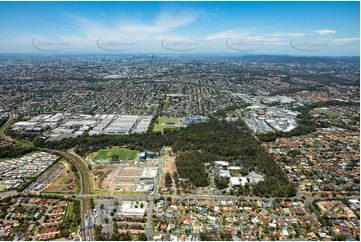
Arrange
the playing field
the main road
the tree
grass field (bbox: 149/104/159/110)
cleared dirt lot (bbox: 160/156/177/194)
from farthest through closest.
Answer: grass field (bbox: 149/104/159/110)
the playing field
cleared dirt lot (bbox: 160/156/177/194)
the main road
the tree

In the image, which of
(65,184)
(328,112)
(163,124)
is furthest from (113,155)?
(328,112)

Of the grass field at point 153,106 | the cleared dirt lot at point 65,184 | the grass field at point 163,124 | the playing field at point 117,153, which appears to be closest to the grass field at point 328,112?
the grass field at point 163,124

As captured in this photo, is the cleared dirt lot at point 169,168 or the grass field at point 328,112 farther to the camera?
the grass field at point 328,112

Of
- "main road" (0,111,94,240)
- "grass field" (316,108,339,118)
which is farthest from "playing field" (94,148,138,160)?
"grass field" (316,108,339,118)

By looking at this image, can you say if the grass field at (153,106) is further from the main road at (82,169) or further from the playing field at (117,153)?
the main road at (82,169)

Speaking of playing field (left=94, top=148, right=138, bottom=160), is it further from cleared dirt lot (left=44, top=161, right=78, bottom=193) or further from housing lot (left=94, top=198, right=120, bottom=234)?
housing lot (left=94, top=198, right=120, bottom=234)

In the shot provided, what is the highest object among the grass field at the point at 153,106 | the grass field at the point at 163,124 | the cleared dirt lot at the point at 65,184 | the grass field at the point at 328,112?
the grass field at the point at 153,106

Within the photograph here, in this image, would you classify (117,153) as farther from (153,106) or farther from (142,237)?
(153,106)

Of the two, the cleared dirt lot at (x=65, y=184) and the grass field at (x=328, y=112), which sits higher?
the cleared dirt lot at (x=65, y=184)
